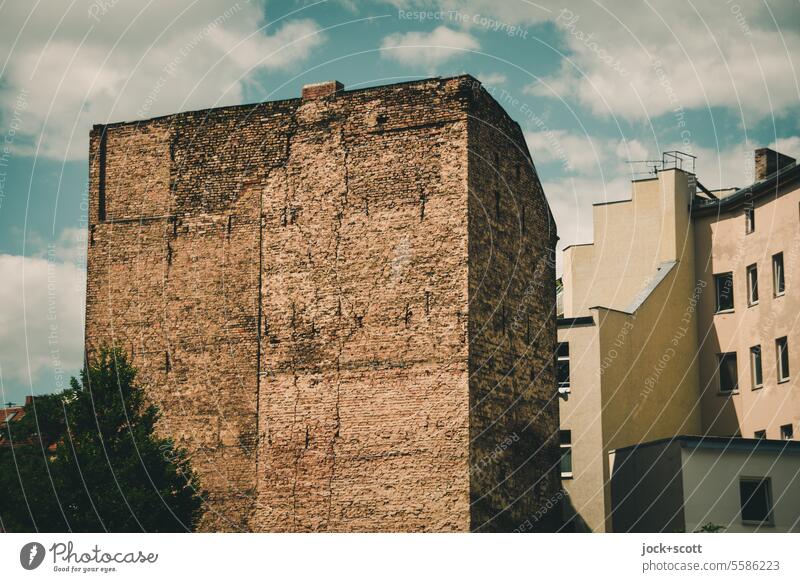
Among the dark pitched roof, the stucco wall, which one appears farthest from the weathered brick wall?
the dark pitched roof

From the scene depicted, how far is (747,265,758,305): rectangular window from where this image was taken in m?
41.1

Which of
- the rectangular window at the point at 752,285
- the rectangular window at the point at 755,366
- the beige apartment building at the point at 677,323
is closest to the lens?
the beige apartment building at the point at 677,323

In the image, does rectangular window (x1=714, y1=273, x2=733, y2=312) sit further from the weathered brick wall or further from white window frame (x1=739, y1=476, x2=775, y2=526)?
the weathered brick wall

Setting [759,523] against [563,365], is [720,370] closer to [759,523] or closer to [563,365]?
[563,365]

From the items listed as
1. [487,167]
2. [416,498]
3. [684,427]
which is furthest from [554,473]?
[684,427]

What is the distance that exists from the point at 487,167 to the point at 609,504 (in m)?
13.0

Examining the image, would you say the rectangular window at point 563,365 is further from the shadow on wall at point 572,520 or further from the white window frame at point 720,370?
the white window frame at point 720,370

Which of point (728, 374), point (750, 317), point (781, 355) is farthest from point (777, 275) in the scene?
point (728, 374)

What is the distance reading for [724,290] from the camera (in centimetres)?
4281

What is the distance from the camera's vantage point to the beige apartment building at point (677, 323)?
3838 cm

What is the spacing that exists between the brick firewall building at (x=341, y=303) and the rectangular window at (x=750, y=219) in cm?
1164

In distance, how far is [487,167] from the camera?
30078 mm

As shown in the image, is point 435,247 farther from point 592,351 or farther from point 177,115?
point 592,351

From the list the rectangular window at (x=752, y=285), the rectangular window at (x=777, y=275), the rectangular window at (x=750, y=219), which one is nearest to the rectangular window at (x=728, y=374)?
the rectangular window at (x=752, y=285)
